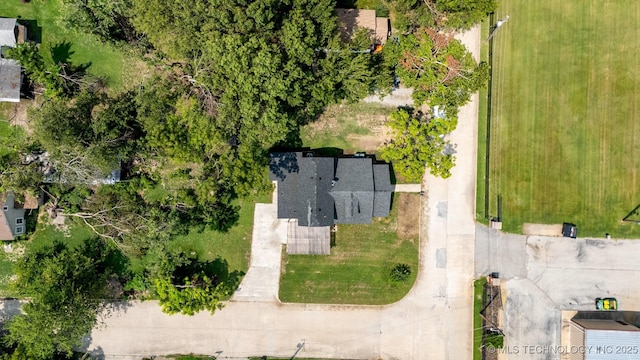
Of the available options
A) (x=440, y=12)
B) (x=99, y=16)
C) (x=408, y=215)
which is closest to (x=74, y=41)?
(x=99, y=16)

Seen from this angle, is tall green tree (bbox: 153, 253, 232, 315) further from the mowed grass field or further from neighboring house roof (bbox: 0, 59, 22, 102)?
the mowed grass field

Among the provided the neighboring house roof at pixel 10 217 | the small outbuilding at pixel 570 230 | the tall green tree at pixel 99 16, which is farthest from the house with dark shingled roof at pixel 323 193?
the neighboring house roof at pixel 10 217

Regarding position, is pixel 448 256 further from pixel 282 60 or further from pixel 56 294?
pixel 56 294

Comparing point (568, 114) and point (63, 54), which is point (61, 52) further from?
point (568, 114)

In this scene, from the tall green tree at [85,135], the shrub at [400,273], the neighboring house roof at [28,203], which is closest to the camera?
the tall green tree at [85,135]

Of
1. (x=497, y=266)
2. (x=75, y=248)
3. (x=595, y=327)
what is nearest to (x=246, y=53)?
(x=75, y=248)

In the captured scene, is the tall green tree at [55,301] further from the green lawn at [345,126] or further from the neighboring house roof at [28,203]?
the green lawn at [345,126]
